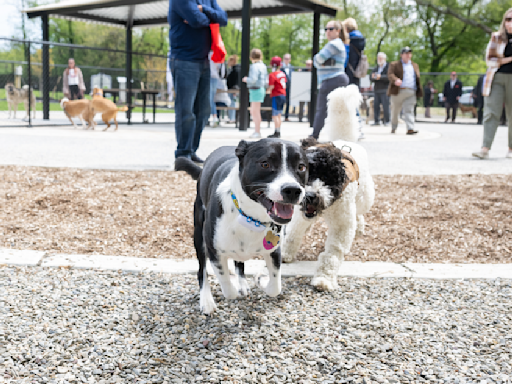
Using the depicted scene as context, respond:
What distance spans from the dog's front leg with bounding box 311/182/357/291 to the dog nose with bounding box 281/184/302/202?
113cm

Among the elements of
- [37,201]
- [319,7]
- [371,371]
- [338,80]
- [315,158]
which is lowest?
[371,371]

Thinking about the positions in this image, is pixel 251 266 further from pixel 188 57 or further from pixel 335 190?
pixel 188 57

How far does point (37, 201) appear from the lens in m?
4.69

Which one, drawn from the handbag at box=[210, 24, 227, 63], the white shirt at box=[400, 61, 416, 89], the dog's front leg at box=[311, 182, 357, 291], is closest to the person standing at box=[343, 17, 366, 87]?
the white shirt at box=[400, 61, 416, 89]

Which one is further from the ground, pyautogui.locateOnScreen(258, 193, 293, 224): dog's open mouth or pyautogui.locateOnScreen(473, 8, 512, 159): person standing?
pyautogui.locateOnScreen(473, 8, 512, 159): person standing

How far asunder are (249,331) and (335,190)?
3.19 ft

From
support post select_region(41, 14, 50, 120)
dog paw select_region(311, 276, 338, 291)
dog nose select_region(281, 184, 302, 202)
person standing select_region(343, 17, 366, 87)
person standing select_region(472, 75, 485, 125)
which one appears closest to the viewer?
dog nose select_region(281, 184, 302, 202)

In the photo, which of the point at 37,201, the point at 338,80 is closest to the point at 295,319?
the point at 37,201

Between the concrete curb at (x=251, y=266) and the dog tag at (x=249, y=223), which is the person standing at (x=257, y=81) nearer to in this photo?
the concrete curb at (x=251, y=266)

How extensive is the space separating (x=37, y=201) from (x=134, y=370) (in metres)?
3.12

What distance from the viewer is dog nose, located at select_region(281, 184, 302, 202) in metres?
2.04

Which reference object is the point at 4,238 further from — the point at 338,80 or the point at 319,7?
the point at 319,7

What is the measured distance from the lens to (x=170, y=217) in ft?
14.5

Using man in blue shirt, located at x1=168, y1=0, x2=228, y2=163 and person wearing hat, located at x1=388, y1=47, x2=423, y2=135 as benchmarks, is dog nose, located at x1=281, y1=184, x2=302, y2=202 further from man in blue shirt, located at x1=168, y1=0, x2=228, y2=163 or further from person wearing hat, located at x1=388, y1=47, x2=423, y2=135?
person wearing hat, located at x1=388, y1=47, x2=423, y2=135
